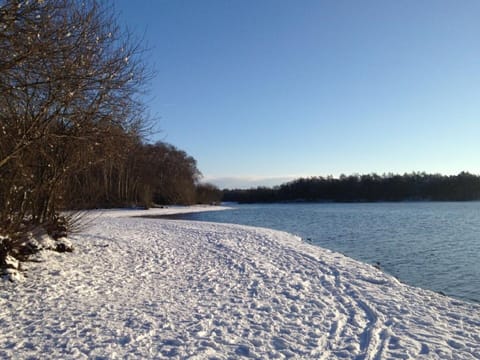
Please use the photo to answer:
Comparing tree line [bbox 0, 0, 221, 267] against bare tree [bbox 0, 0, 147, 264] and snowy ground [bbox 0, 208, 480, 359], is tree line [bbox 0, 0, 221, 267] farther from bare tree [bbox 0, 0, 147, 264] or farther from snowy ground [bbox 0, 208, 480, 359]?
snowy ground [bbox 0, 208, 480, 359]

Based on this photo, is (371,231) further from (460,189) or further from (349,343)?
(460,189)

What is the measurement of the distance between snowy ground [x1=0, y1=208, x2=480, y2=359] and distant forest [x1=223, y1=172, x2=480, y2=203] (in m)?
96.8

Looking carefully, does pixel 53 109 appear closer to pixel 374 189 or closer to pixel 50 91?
pixel 50 91

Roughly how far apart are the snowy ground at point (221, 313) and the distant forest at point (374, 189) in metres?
96.8

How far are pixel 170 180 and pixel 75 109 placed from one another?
57.0 meters

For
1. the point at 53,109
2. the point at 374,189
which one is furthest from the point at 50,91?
the point at 374,189

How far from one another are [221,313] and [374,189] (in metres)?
105

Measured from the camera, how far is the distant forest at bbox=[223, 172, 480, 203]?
9538 cm

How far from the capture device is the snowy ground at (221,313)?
5.04 m

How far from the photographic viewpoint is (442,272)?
11.3 meters

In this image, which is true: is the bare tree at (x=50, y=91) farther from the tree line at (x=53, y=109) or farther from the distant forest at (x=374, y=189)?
the distant forest at (x=374, y=189)

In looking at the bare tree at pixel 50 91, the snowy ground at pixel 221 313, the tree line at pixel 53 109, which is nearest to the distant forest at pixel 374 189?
the snowy ground at pixel 221 313

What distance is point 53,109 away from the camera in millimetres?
7430

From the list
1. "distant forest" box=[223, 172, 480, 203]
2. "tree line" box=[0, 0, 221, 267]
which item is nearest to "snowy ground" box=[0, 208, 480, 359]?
"tree line" box=[0, 0, 221, 267]
